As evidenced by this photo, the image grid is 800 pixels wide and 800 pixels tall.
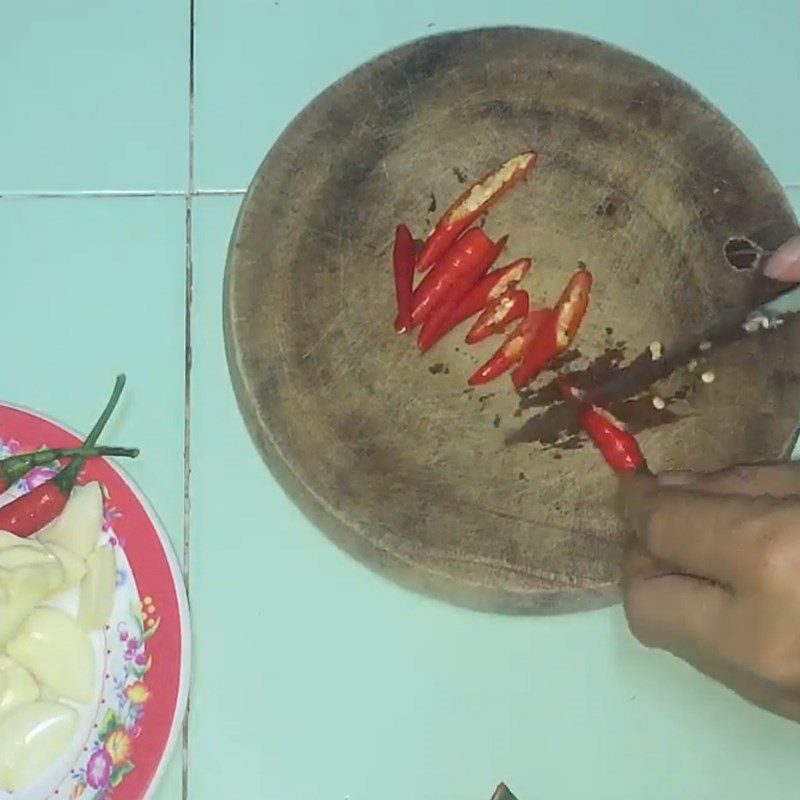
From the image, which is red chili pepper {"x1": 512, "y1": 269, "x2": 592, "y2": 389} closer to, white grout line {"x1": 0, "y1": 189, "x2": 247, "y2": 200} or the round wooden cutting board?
the round wooden cutting board

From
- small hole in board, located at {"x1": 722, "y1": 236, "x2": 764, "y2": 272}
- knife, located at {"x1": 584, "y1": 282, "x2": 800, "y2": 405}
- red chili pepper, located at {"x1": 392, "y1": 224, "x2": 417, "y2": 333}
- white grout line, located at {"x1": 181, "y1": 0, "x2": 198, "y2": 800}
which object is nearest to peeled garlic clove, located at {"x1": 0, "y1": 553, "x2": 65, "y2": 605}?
white grout line, located at {"x1": 181, "y1": 0, "x2": 198, "y2": 800}

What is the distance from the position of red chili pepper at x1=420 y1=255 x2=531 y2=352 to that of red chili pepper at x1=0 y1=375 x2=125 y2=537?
27cm

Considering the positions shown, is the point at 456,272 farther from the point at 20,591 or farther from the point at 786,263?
the point at 20,591

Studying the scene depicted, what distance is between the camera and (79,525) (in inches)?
30.4

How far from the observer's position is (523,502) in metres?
0.80

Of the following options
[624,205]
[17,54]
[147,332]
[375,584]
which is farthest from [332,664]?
[17,54]

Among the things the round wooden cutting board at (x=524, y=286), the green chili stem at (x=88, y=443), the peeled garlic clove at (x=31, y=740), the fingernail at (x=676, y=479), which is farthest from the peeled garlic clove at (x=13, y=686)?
the fingernail at (x=676, y=479)

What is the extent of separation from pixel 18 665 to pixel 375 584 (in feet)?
0.86

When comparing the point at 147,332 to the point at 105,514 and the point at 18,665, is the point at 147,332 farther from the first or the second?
the point at 18,665

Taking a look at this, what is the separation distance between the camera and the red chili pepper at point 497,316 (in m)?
0.85

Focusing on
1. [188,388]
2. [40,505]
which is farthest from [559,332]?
[40,505]

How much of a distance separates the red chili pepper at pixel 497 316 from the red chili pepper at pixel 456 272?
2 centimetres

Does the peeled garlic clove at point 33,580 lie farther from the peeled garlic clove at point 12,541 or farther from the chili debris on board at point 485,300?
the chili debris on board at point 485,300

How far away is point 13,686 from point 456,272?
430 millimetres
